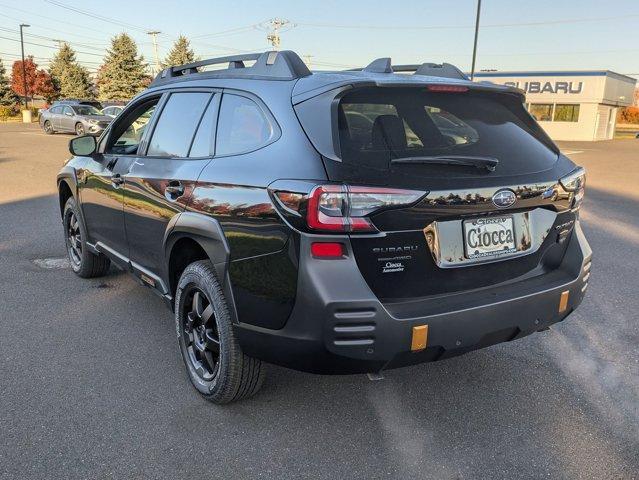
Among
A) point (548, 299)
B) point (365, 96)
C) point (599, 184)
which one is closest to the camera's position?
point (365, 96)

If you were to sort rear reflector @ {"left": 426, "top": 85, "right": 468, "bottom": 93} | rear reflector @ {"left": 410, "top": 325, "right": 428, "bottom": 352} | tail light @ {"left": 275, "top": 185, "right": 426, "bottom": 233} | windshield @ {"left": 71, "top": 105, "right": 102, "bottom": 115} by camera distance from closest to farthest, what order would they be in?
tail light @ {"left": 275, "top": 185, "right": 426, "bottom": 233}
rear reflector @ {"left": 410, "top": 325, "right": 428, "bottom": 352}
rear reflector @ {"left": 426, "top": 85, "right": 468, "bottom": 93}
windshield @ {"left": 71, "top": 105, "right": 102, "bottom": 115}

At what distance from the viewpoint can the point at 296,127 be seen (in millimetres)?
2621

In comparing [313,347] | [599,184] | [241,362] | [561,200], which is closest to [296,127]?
[313,347]

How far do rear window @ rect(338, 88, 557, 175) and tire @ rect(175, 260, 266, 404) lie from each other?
1046mm

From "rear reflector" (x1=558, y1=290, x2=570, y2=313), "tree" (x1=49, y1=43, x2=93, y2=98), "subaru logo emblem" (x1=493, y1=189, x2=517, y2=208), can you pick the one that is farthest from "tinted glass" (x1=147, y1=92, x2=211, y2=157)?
"tree" (x1=49, y1=43, x2=93, y2=98)

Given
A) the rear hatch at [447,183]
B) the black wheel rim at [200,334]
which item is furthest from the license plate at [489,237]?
the black wheel rim at [200,334]

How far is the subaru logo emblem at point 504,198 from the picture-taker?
8.80 feet

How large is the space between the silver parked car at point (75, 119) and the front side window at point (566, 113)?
36549 millimetres

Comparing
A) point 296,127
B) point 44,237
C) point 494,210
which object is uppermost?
point 296,127

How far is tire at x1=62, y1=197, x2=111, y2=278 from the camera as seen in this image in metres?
5.20

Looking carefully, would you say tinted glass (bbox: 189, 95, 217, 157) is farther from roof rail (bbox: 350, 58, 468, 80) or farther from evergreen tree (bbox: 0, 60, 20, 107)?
evergreen tree (bbox: 0, 60, 20, 107)

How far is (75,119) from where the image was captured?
27.5m

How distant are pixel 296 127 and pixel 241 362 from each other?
122 cm

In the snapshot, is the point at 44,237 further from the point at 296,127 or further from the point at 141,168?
the point at 296,127
